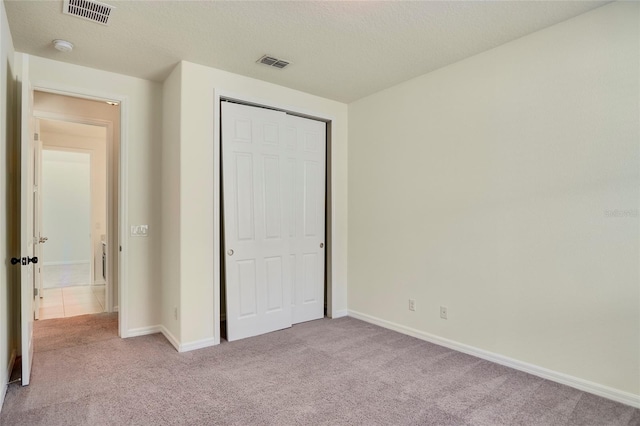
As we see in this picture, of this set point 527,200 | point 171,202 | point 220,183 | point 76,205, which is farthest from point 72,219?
point 527,200

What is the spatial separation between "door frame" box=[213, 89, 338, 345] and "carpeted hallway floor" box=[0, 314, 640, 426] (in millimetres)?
674

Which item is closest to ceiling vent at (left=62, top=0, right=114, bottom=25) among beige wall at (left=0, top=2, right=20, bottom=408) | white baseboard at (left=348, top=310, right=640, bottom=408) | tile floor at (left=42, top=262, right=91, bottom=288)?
beige wall at (left=0, top=2, right=20, bottom=408)

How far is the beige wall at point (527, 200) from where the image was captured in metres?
2.38

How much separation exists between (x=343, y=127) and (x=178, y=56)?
208cm

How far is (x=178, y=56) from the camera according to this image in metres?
3.16

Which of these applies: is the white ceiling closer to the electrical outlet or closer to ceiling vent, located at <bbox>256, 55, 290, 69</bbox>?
ceiling vent, located at <bbox>256, 55, 290, 69</bbox>

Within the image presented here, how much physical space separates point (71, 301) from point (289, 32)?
496 centimetres

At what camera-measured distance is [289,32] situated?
273 cm

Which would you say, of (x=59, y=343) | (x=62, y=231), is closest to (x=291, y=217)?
(x=59, y=343)

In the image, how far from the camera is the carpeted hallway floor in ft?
7.14

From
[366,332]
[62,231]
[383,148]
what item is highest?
[383,148]

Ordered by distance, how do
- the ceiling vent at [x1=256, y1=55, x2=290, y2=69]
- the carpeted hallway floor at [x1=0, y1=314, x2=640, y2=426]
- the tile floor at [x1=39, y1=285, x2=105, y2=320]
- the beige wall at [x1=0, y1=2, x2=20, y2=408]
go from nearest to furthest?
1. the carpeted hallway floor at [x1=0, y1=314, x2=640, y2=426]
2. the beige wall at [x1=0, y1=2, x2=20, y2=408]
3. the ceiling vent at [x1=256, y1=55, x2=290, y2=69]
4. the tile floor at [x1=39, y1=285, x2=105, y2=320]

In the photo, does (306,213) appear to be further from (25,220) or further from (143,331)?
(25,220)

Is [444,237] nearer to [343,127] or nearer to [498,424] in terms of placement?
[498,424]
